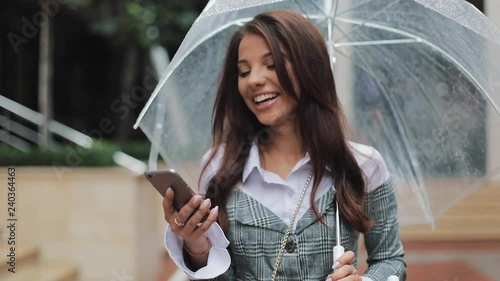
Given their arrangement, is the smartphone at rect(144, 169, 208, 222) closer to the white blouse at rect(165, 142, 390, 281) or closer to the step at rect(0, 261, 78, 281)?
the white blouse at rect(165, 142, 390, 281)

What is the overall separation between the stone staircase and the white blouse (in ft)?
11.7

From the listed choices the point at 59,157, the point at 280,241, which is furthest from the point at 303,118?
the point at 59,157

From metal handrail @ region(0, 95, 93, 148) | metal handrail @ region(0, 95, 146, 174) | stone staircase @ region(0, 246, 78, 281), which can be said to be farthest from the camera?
metal handrail @ region(0, 95, 93, 148)

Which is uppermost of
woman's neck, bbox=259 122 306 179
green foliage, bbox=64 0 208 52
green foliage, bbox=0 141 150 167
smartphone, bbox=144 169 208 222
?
green foliage, bbox=64 0 208 52

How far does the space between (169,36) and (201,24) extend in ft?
22.2

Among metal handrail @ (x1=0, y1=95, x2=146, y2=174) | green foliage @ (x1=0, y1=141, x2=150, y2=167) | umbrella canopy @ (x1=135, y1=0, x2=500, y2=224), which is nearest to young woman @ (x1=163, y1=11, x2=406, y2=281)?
umbrella canopy @ (x1=135, y1=0, x2=500, y2=224)

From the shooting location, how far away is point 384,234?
6.33 feet

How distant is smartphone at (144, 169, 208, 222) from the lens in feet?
5.16

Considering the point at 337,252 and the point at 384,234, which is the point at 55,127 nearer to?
the point at 384,234

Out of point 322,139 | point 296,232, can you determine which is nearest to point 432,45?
point 322,139

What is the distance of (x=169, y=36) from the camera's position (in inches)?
344

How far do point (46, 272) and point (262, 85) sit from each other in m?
4.31

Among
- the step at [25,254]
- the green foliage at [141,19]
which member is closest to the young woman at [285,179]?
the step at [25,254]

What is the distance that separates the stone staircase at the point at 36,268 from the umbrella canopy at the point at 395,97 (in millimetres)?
3020
